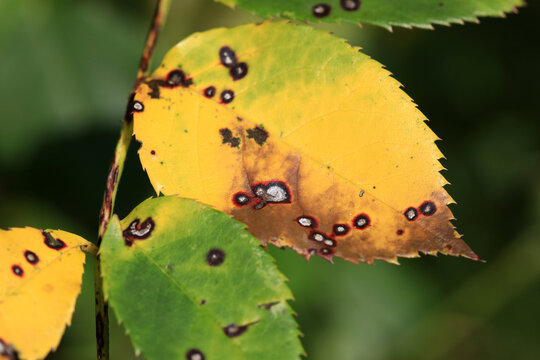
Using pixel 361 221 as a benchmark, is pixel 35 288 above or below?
below

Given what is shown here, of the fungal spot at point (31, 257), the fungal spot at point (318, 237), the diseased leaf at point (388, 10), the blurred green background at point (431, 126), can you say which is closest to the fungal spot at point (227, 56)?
the diseased leaf at point (388, 10)

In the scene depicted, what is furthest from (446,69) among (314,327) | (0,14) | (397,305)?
(0,14)

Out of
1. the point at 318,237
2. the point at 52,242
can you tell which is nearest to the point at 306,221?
the point at 318,237

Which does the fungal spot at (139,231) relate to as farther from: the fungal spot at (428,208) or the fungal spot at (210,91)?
the fungal spot at (428,208)

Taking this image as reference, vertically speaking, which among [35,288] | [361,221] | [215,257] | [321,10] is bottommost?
[35,288]

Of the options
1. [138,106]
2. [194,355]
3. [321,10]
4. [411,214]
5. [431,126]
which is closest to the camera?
[194,355]

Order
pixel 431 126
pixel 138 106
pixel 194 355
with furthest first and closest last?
pixel 431 126 < pixel 138 106 < pixel 194 355

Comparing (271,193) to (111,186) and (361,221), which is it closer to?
(361,221)

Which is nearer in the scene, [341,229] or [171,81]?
[341,229]
